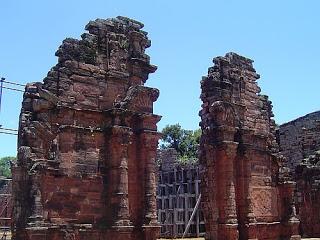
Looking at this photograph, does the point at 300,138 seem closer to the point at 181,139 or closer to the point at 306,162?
the point at 306,162

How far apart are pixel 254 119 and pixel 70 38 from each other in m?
7.70

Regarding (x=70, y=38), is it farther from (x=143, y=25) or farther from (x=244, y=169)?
(x=244, y=169)

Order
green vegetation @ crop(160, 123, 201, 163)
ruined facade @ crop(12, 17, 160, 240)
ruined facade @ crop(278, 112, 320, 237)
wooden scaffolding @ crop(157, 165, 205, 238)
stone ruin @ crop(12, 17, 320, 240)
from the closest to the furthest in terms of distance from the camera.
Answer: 1. ruined facade @ crop(12, 17, 160, 240)
2. stone ruin @ crop(12, 17, 320, 240)
3. ruined facade @ crop(278, 112, 320, 237)
4. wooden scaffolding @ crop(157, 165, 205, 238)
5. green vegetation @ crop(160, 123, 201, 163)

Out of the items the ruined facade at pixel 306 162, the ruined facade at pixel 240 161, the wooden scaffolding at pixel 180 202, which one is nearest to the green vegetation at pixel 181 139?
the wooden scaffolding at pixel 180 202

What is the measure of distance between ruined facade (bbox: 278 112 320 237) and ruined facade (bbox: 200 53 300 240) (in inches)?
258

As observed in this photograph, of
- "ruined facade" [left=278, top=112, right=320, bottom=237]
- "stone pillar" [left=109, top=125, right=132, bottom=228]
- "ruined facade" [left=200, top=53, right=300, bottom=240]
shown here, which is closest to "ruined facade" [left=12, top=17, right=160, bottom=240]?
"stone pillar" [left=109, top=125, right=132, bottom=228]

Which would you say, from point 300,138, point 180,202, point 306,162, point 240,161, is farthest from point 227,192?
point 180,202

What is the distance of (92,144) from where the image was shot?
12.9 meters

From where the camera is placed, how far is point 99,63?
1334 centimetres

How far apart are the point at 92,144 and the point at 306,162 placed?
49.4 ft

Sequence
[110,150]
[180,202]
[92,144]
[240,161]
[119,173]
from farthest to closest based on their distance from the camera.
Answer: [180,202], [240,161], [110,150], [92,144], [119,173]

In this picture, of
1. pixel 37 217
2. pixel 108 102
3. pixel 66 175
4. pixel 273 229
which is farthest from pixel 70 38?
A: pixel 273 229

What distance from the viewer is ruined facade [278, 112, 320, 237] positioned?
2366 centimetres

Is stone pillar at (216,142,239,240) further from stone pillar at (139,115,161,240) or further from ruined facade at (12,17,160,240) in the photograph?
ruined facade at (12,17,160,240)
